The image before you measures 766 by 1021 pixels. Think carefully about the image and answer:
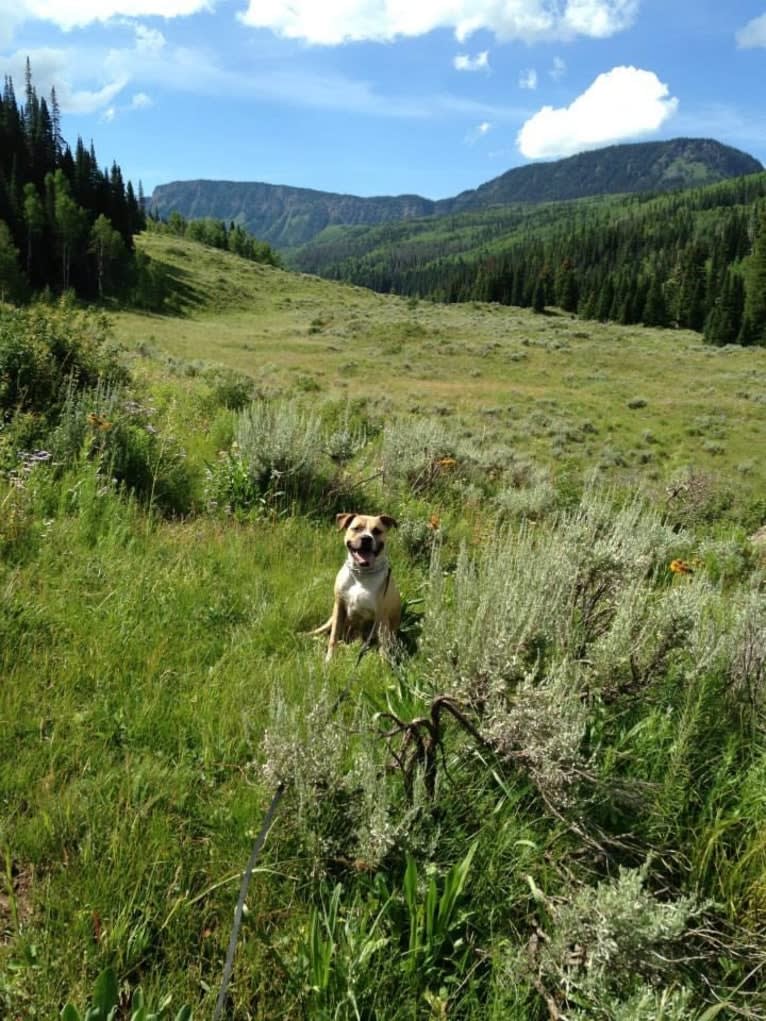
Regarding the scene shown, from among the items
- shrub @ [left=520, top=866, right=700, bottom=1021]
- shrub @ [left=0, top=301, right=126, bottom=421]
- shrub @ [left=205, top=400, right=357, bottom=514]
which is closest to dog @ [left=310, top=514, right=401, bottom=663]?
shrub @ [left=205, top=400, right=357, bottom=514]

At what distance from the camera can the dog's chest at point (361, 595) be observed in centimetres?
370

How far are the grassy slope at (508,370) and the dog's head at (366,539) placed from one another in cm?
1314

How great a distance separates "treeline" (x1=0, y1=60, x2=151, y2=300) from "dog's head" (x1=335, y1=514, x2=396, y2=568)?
137 ft

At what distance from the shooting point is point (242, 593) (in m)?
3.71

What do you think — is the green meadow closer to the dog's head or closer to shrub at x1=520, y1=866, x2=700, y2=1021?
shrub at x1=520, y1=866, x2=700, y2=1021

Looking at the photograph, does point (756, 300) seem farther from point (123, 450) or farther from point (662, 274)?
point (123, 450)

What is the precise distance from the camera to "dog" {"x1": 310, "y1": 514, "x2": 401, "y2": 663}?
3.70 meters

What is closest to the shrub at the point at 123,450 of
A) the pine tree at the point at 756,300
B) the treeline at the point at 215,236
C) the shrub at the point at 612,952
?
the shrub at the point at 612,952

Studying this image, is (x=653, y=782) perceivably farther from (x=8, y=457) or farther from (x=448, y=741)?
(x=8, y=457)

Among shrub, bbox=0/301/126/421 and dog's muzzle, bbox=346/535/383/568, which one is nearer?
dog's muzzle, bbox=346/535/383/568

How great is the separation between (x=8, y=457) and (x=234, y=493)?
165 cm

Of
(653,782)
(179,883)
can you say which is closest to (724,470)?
(653,782)

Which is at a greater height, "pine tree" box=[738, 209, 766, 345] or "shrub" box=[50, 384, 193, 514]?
"pine tree" box=[738, 209, 766, 345]

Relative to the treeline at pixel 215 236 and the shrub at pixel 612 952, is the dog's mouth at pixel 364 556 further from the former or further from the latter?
the treeline at pixel 215 236
